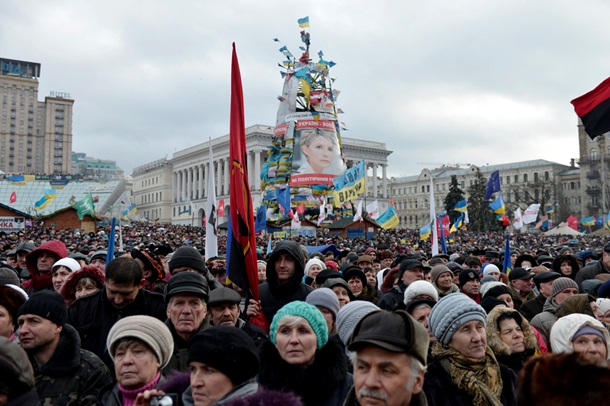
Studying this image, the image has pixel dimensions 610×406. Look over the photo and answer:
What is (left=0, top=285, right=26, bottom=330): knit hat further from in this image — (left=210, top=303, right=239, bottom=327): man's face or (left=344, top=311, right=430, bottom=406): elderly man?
(left=344, top=311, right=430, bottom=406): elderly man

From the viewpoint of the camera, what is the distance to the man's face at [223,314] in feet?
12.8

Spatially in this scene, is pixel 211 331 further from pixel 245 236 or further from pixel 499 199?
pixel 499 199

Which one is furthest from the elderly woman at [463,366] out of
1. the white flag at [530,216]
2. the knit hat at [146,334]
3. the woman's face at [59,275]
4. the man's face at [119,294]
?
the white flag at [530,216]

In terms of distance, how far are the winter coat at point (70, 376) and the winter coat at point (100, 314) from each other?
665 mm

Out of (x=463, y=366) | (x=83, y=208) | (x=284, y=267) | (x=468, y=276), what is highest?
(x=83, y=208)

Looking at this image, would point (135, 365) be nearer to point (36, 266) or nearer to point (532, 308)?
point (36, 266)

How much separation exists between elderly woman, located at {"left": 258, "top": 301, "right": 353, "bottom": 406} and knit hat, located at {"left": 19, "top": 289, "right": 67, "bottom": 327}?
1.15 metres

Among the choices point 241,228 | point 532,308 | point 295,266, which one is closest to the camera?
point 241,228

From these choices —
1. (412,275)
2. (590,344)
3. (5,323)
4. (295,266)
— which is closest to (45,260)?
(5,323)

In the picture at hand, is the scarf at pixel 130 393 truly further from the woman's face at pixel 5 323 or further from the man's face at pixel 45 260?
the man's face at pixel 45 260

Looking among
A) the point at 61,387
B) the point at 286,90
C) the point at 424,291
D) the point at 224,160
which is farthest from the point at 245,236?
the point at 224,160

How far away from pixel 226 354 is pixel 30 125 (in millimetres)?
131863

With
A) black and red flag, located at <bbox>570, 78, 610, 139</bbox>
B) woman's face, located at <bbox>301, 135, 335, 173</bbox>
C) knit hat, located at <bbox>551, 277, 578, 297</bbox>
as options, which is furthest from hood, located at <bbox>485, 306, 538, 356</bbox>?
woman's face, located at <bbox>301, 135, 335, 173</bbox>

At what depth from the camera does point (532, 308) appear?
5.72 metres
